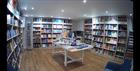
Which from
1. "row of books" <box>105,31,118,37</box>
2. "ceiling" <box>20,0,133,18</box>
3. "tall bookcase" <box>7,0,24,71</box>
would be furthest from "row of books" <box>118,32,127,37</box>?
"tall bookcase" <box>7,0,24,71</box>

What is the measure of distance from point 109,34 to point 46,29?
15.8 feet

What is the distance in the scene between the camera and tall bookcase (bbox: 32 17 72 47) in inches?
382

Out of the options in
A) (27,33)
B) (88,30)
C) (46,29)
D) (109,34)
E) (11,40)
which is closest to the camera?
(11,40)

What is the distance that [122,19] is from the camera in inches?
273

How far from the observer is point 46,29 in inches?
398

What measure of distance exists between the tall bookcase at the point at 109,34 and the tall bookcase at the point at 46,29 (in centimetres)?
295

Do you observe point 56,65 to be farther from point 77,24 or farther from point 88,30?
point 77,24

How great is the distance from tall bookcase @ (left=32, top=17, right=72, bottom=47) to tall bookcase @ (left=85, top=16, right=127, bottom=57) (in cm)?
295

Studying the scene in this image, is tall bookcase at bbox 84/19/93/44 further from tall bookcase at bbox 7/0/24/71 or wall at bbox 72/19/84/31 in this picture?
tall bookcase at bbox 7/0/24/71

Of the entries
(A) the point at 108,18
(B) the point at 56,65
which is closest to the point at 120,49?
(A) the point at 108,18

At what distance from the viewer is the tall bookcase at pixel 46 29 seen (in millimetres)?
9695

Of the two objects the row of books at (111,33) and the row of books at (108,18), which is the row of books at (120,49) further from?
the row of books at (108,18)
